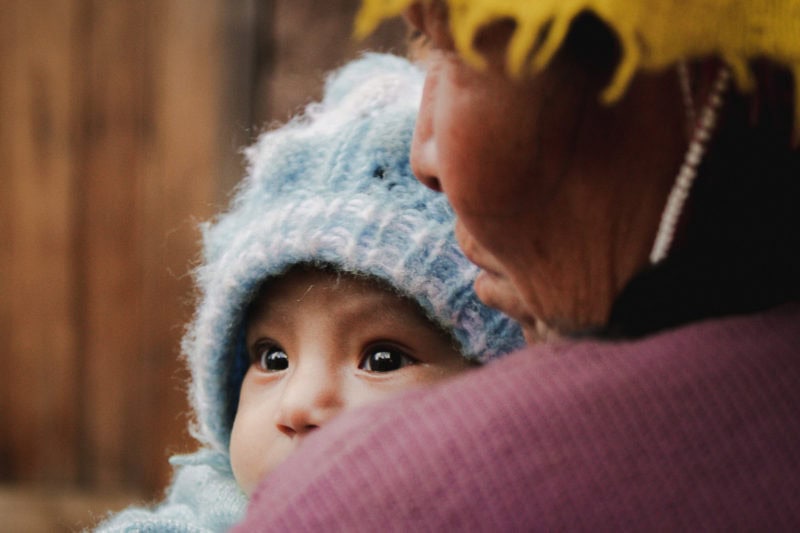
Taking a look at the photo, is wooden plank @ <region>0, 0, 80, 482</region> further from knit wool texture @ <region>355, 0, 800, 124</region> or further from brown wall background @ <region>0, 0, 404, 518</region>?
knit wool texture @ <region>355, 0, 800, 124</region>

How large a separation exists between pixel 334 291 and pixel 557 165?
2.17 feet

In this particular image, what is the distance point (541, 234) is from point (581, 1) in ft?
0.85

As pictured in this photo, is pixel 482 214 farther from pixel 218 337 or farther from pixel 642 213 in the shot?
pixel 218 337

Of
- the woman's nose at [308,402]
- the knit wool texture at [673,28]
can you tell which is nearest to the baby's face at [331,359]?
the woman's nose at [308,402]

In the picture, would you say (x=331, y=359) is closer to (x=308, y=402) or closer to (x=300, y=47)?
(x=308, y=402)

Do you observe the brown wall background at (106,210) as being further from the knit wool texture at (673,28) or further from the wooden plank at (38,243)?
the knit wool texture at (673,28)

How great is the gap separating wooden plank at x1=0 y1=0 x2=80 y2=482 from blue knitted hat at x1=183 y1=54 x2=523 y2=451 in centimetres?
240

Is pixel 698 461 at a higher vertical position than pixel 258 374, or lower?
higher

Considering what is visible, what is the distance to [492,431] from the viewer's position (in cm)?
78

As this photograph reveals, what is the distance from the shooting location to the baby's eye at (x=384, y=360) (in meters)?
1.45

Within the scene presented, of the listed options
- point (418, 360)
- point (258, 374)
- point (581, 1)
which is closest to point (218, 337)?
point (258, 374)

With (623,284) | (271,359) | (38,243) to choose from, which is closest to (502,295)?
(623,284)

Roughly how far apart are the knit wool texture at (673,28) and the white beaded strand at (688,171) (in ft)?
0.16

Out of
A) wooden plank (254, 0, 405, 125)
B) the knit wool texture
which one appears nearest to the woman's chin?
the knit wool texture
